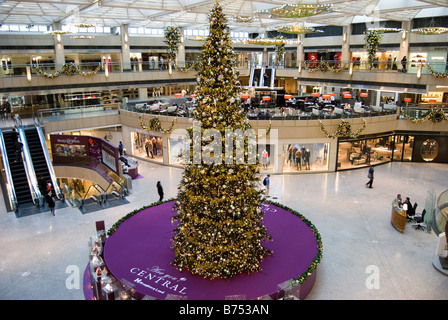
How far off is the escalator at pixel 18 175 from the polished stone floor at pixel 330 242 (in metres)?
0.92

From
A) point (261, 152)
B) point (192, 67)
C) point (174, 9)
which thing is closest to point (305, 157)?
point (261, 152)

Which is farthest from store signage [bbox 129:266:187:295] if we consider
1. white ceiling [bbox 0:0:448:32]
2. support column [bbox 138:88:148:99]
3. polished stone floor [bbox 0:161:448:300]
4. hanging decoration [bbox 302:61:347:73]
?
support column [bbox 138:88:148:99]

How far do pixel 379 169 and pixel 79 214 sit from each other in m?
17.0

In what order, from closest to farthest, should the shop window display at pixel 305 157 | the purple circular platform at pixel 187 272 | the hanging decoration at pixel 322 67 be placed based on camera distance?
1. the purple circular platform at pixel 187 272
2. the shop window display at pixel 305 157
3. the hanging decoration at pixel 322 67

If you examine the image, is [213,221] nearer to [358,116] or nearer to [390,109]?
[358,116]

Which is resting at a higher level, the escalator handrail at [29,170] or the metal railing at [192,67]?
the metal railing at [192,67]

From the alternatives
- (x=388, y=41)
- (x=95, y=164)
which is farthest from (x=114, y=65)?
(x=388, y=41)

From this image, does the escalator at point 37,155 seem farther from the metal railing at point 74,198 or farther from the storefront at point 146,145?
the storefront at point 146,145

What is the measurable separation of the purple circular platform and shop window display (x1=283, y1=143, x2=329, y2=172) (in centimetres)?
809

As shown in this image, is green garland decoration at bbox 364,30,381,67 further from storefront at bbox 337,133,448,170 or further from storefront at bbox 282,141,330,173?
storefront at bbox 282,141,330,173

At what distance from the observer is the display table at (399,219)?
13.5 m

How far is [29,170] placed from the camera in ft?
58.6

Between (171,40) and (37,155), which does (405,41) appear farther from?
(37,155)

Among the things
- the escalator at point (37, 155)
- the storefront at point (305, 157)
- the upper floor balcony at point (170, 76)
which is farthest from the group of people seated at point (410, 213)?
the escalator at point (37, 155)
